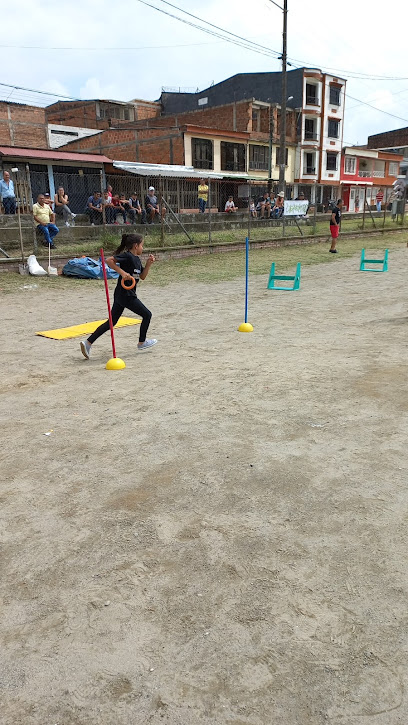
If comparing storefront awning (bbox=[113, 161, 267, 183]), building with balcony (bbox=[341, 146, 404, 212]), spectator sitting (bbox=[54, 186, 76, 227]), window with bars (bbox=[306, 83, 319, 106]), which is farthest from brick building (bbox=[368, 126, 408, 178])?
spectator sitting (bbox=[54, 186, 76, 227])

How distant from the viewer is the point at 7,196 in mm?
15336

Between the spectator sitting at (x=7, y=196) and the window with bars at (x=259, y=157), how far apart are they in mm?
30352

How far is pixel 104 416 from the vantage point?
4.71m

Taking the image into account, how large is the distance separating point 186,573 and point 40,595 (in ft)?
2.39

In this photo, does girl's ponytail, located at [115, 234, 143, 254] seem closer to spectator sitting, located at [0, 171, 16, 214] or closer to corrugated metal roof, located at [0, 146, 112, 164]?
spectator sitting, located at [0, 171, 16, 214]

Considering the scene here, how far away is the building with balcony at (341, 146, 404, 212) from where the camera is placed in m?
54.7

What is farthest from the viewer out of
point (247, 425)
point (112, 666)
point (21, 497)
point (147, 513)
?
point (247, 425)

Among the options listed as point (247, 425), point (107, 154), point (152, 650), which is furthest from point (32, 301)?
point (107, 154)

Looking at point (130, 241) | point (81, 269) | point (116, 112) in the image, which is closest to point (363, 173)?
point (116, 112)

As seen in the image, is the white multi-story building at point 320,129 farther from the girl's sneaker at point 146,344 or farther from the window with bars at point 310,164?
the girl's sneaker at point 146,344

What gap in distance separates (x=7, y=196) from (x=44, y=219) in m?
1.95

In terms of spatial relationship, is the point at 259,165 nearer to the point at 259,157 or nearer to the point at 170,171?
the point at 259,157

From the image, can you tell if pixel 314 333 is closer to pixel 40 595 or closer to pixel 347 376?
pixel 347 376

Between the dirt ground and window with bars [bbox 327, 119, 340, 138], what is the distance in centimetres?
5248
